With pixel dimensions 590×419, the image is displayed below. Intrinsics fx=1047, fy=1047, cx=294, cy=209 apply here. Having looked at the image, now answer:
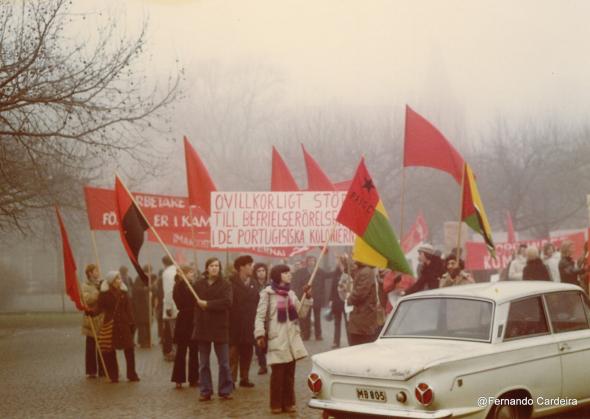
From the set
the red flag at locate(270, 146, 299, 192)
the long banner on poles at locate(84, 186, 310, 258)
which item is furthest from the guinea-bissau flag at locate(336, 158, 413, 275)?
the red flag at locate(270, 146, 299, 192)

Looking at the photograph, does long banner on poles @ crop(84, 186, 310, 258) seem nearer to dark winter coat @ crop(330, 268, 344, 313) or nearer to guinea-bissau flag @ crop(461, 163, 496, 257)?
dark winter coat @ crop(330, 268, 344, 313)

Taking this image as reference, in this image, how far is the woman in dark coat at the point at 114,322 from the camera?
15.5 metres

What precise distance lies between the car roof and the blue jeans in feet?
12.3

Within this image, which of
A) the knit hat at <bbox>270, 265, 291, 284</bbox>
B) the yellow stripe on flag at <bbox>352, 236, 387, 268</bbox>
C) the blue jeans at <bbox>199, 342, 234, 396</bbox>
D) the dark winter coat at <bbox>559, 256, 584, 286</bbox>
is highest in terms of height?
the yellow stripe on flag at <bbox>352, 236, 387, 268</bbox>

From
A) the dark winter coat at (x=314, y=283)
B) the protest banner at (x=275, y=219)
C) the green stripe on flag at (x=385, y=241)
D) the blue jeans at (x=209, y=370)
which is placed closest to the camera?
the green stripe on flag at (x=385, y=241)

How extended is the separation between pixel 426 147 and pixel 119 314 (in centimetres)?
518

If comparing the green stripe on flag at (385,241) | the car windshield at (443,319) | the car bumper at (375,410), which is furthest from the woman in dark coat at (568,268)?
the car bumper at (375,410)

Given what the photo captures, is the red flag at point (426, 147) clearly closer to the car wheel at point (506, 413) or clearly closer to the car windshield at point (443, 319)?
the car windshield at point (443, 319)

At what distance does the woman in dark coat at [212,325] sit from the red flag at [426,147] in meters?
3.49

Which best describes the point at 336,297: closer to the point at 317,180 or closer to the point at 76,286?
the point at 317,180

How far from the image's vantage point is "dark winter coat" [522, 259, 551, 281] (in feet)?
54.0

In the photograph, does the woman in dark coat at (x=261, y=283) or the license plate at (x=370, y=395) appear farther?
the woman in dark coat at (x=261, y=283)

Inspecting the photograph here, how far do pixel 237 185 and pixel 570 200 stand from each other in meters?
19.5

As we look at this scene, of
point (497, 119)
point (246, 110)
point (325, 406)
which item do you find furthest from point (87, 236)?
point (325, 406)
